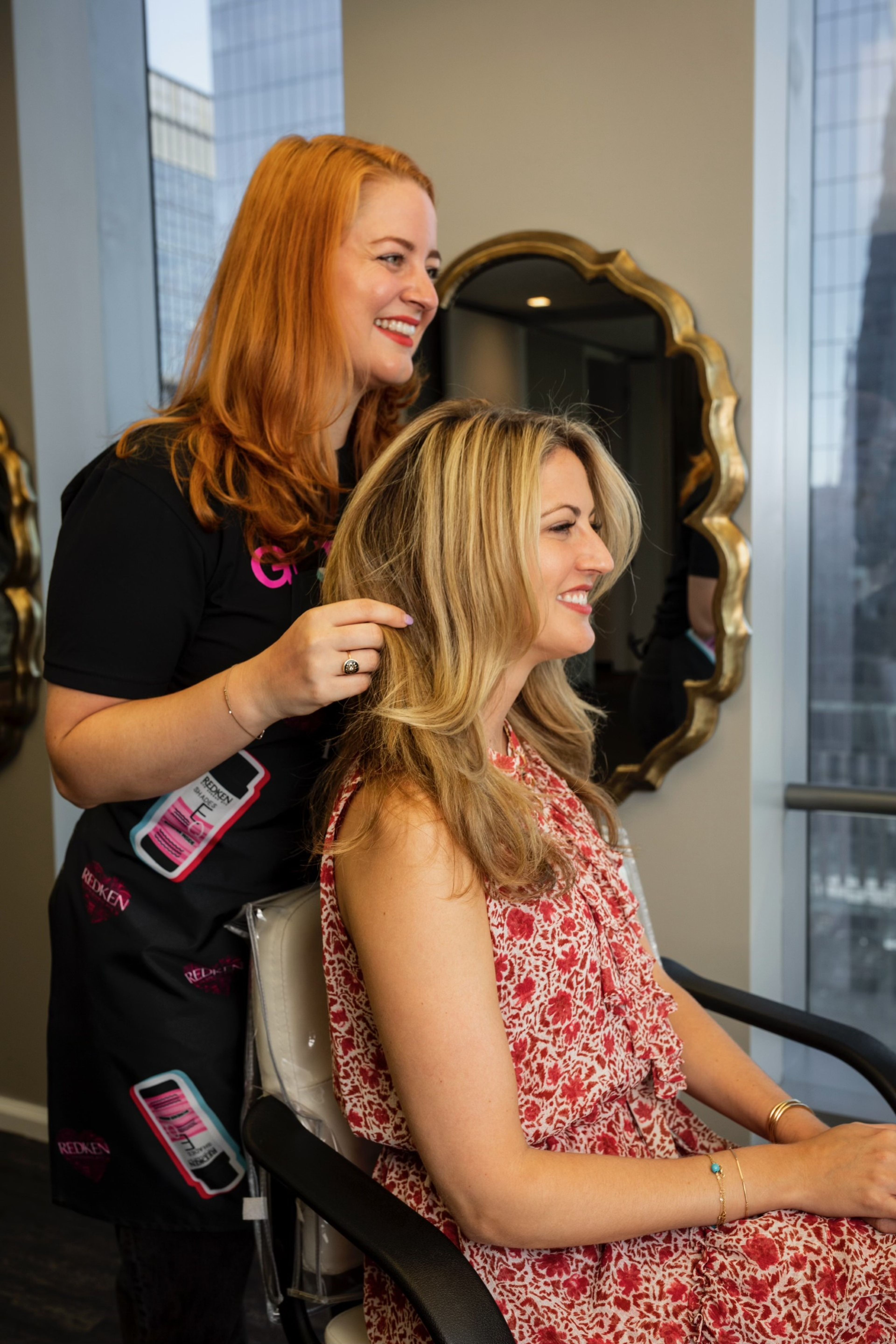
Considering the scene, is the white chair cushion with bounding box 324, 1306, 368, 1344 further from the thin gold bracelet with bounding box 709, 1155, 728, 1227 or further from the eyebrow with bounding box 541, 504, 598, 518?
the eyebrow with bounding box 541, 504, 598, 518

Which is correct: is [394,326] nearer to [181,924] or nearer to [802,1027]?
[181,924]

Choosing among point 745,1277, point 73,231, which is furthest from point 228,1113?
point 73,231

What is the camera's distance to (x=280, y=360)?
1450 millimetres

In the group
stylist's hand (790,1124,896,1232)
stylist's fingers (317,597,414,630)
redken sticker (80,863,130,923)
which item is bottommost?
stylist's hand (790,1124,896,1232)

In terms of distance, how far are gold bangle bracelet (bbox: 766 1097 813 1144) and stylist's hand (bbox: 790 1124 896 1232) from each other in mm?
164

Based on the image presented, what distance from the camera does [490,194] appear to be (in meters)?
2.20

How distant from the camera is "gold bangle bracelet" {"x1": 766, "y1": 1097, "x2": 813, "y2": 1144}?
1423mm

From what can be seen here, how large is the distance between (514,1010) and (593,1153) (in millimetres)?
220

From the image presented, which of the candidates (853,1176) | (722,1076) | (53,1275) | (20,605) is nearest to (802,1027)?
(722,1076)

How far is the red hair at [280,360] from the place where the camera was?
4.69 ft

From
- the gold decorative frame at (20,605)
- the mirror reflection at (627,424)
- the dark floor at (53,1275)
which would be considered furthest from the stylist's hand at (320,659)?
the gold decorative frame at (20,605)

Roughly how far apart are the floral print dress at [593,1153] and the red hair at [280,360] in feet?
1.38

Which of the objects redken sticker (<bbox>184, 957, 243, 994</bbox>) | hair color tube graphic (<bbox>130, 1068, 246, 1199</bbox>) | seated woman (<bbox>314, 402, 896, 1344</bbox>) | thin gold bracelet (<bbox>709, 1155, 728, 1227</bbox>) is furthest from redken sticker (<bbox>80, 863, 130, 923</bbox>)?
thin gold bracelet (<bbox>709, 1155, 728, 1227</bbox>)

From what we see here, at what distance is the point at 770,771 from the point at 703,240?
1023 mm
